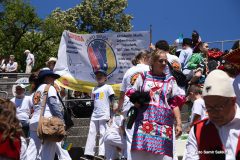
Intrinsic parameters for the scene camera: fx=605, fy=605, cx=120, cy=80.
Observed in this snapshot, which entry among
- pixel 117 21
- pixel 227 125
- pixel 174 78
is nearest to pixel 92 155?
pixel 174 78

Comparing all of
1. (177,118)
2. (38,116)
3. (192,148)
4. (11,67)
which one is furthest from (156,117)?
(11,67)

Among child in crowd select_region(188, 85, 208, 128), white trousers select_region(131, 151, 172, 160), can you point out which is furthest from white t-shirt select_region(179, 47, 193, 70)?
white trousers select_region(131, 151, 172, 160)

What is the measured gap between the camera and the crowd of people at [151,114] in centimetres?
Answer: 371

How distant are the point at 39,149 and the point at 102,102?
10.4 feet

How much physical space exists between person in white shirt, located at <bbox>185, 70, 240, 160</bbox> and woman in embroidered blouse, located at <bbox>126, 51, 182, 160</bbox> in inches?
132

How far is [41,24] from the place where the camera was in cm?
6462

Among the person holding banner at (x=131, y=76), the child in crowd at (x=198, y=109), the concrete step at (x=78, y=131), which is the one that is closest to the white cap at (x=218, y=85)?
the person holding banner at (x=131, y=76)

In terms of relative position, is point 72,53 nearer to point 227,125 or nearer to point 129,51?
point 129,51

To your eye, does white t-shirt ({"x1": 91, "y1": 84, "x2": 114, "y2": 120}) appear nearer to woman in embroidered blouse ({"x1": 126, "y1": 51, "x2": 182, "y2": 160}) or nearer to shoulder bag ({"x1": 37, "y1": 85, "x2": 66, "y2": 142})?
shoulder bag ({"x1": 37, "y1": 85, "x2": 66, "y2": 142})

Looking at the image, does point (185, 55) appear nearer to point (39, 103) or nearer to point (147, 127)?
point (39, 103)

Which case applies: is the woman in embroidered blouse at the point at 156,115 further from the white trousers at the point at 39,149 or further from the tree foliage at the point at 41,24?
the tree foliage at the point at 41,24

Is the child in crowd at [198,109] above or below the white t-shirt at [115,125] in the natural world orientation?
above

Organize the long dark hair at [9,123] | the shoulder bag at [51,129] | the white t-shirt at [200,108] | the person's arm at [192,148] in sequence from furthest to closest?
the white t-shirt at [200,108] → the shoulder bag at [51,129] → the long dark hair at [9,123] → the person's arm at [192,148]

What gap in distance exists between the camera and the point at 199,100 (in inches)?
381
